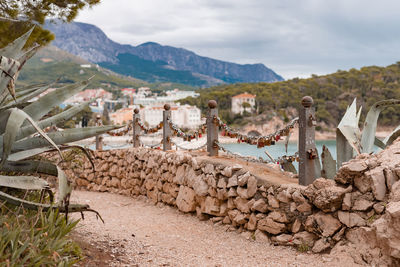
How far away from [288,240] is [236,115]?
1850 inches

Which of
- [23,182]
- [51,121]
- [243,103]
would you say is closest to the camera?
[23,182]

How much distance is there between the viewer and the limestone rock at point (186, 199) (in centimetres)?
610

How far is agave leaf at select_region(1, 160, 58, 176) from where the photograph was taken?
123 inches

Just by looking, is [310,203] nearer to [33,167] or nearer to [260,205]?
[260,205]

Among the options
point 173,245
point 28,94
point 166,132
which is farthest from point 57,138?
point 166,132

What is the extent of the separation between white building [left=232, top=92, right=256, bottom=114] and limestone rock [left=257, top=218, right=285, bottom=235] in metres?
47.2

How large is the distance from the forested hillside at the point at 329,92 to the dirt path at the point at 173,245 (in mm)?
43387

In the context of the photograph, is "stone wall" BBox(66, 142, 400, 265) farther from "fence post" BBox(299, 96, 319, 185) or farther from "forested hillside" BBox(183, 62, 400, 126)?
"forested hillside" BBox(183, 62, 400, 126)

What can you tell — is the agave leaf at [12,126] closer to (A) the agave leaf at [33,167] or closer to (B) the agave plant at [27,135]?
(B) the agave plant at [27,135]

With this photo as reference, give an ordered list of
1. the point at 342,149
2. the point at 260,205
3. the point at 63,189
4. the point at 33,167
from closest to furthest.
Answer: the point at 63,189 < the point at 33,167 < the point at 260,205 < the point at 342,149

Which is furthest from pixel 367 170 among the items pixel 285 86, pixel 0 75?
pixel 285 86

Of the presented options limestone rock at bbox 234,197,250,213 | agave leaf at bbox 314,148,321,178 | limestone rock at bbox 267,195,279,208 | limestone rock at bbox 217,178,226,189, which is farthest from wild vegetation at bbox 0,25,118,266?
agave leaf at bbox 314,148,321,178

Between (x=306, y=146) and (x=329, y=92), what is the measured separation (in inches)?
2111

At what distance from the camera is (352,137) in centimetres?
493
